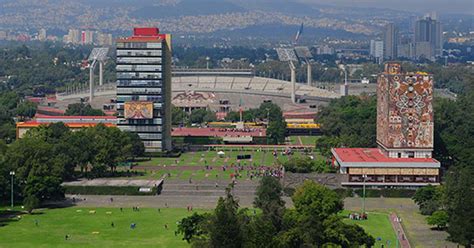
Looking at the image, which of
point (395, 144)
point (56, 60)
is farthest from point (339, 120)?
point (56, 60)

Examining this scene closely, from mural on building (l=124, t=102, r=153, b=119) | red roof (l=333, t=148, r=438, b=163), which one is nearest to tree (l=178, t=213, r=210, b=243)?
red roof (l=333, t=148, r=438, b=163)

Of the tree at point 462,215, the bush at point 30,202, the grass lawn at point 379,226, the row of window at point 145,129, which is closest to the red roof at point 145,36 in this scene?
the row of window at point 145,129

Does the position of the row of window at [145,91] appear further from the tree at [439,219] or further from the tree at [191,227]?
the tree at [191,227]

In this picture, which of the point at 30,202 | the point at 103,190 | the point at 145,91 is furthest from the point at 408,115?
the point at 30,202

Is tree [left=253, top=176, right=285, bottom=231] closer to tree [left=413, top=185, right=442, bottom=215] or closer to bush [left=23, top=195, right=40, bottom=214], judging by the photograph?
tree [left=413, top=185, right=442, bottom=215]

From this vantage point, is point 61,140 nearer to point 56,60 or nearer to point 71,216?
point 71,216

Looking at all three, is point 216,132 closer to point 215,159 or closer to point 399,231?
point 215,159
